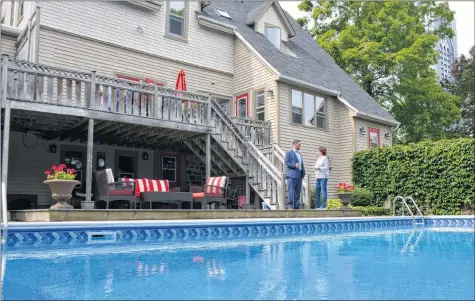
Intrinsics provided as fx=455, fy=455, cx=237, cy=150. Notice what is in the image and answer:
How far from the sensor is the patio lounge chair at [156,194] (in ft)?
32.7

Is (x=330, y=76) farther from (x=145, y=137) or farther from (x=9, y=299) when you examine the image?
(x=9, y=299)

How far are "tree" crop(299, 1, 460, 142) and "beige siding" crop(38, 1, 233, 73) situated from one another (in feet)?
36.8

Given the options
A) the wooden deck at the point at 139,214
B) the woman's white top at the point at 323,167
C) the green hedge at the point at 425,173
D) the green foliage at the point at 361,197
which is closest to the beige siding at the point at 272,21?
the green hedge at the point at 425,173

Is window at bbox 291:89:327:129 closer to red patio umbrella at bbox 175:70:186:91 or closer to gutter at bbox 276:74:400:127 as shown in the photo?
gutter at bbox 276:74:400:127

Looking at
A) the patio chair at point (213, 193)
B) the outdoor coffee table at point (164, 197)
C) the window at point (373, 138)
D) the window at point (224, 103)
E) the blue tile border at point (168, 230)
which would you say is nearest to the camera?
the blue tile border at point (168, 230)

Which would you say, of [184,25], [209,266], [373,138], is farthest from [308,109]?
[209,266]

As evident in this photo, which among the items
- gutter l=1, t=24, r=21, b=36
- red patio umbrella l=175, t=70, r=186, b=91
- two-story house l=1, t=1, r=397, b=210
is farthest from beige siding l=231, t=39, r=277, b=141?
gutter l=1, t=24, r=21, b=36

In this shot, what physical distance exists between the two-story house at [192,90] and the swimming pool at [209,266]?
11.5 ft

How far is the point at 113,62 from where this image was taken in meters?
13.5

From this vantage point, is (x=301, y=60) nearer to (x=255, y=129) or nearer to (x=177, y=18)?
(x=255, y=129)

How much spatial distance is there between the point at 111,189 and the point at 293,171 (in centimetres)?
420

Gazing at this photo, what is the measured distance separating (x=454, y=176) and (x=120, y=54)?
11.1 metres

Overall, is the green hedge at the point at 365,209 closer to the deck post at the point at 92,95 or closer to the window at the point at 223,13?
the deck post at the point at 92,95

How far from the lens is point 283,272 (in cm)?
446
